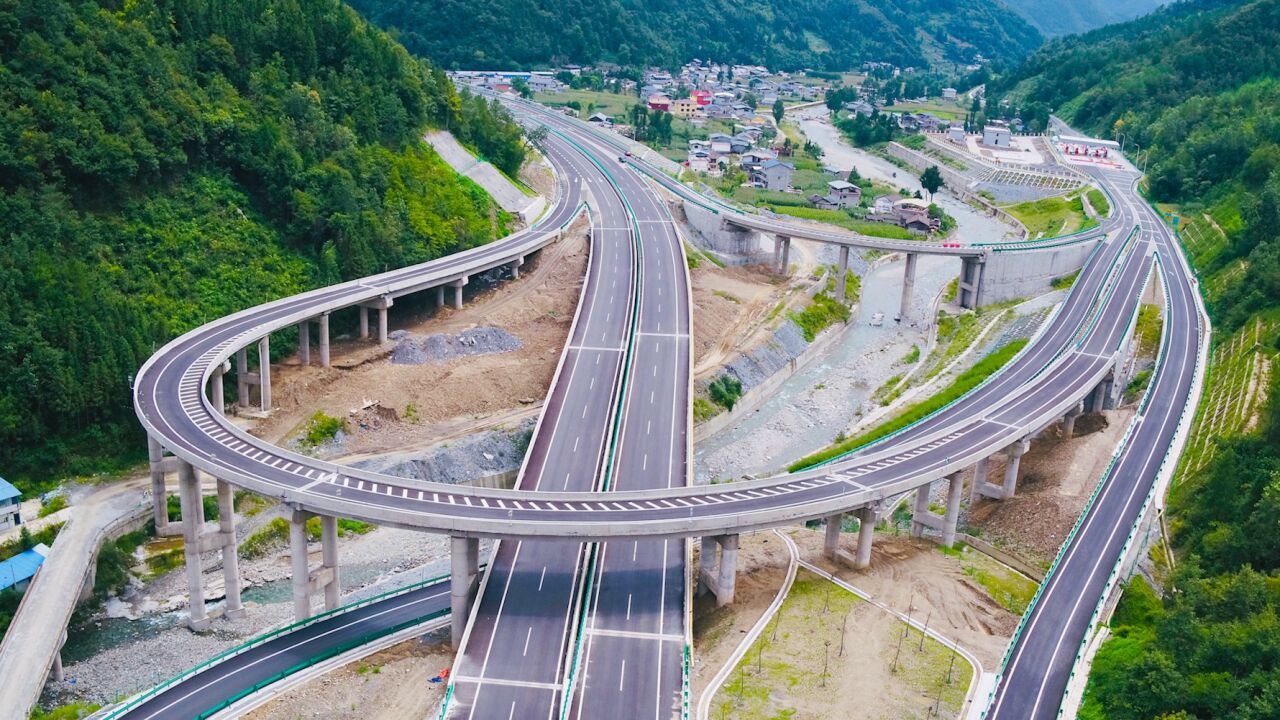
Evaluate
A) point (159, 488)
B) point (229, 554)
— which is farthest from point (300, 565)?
point (159, 488)

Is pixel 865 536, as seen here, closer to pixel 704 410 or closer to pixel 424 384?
pixel 704 410

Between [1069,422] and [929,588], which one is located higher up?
[1069,422]

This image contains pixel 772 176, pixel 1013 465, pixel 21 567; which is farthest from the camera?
pixel 772 176

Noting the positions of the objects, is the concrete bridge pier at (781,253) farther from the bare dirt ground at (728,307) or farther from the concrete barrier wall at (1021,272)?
the concrete barrier wall at (1021,272)

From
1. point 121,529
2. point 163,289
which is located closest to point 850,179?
point 163,289

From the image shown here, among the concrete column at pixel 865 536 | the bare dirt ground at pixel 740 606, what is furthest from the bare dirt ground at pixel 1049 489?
the bare dirt ground at pixel 740 606

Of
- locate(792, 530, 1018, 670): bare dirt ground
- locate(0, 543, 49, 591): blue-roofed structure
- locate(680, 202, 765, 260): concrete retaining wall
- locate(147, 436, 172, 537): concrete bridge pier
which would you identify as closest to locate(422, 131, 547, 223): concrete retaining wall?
locate(680, 202, 765, 260): concrete retaining wall

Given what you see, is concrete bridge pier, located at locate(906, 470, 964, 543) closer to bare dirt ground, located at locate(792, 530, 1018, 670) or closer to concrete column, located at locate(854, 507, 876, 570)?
bare dirt ground, located at locate(792, 530, 1018, 670)
